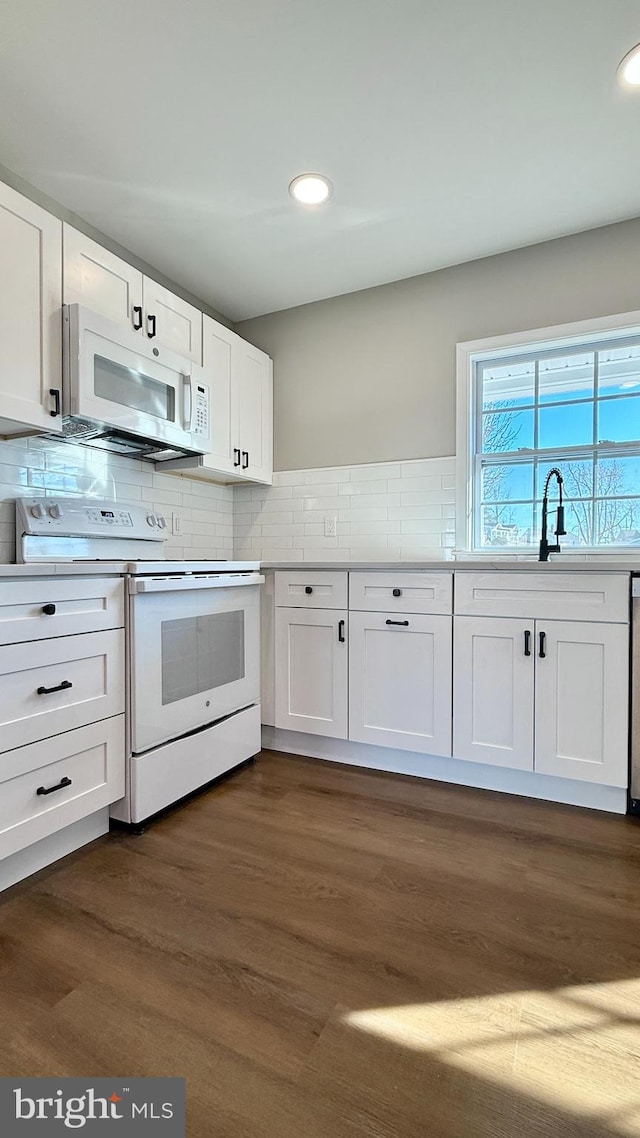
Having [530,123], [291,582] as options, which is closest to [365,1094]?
[291,582]

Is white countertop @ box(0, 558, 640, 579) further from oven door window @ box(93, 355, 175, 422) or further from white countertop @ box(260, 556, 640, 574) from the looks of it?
oven door window @ box(93, 355, 175, 422)

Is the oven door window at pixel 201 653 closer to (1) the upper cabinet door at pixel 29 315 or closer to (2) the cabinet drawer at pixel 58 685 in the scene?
(2) the cabinet drawer at pixel 58 685

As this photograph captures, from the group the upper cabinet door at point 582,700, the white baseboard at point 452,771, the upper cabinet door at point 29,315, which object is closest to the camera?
the upper cabinet door at point 29,315

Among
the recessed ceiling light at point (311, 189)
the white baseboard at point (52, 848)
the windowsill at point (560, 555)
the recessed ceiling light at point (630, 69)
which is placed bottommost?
the white baseboard at point (52, 848)

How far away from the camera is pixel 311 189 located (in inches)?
85.6

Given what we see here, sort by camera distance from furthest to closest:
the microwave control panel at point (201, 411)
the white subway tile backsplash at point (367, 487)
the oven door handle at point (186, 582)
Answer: the white subway tile backsplash at point (367, 487)
the microwave control panel at point (201, 411)
the oven door handle at point (186, 582)

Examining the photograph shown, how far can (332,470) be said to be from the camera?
10.1ft

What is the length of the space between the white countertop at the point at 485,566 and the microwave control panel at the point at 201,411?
704 millimetres

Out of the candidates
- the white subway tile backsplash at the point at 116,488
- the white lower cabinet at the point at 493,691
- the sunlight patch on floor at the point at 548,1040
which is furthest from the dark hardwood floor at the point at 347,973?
the white subway tile backsplash at the point at 116,488

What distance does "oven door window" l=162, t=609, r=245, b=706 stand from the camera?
2.01 m

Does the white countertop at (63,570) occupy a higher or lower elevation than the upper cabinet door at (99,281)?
lower

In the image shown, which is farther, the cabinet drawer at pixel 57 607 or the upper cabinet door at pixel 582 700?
the upper cabinet door at pixel 582 700

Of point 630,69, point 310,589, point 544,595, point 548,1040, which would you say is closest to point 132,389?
point 310,589

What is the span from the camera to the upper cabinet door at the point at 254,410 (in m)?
2.97
